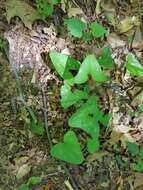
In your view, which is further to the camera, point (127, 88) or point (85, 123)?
point (127, 88)

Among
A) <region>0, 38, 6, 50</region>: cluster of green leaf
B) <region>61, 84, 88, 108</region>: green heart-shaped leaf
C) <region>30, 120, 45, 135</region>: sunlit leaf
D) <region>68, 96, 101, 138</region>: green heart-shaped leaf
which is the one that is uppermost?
<region>0, 38, 6, 50</region>: cluster of green leaf

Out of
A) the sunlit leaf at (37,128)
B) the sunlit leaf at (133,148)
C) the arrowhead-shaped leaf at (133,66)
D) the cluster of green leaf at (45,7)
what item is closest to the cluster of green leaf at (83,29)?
the cluster of green leaf at (45,7)

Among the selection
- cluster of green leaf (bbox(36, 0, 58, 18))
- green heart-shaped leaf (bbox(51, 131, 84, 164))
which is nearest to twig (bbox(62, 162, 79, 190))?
green heart-shaped leaf (bbox(51, 131, 84, 164))

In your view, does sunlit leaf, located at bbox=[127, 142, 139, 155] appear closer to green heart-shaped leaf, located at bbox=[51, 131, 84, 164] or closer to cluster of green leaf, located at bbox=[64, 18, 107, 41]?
green heart-shaped leaf, located at bbox=[51, 131, 84, 164]

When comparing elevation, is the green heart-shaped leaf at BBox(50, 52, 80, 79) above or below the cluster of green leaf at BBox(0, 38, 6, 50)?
below

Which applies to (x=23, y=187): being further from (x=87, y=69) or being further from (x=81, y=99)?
(x=87, y=69)

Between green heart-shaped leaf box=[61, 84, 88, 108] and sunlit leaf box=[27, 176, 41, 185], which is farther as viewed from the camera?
green heart-shaped leaf box=[61, 84, 88, 108]

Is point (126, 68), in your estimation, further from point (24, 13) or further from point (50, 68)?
point (24, 13)

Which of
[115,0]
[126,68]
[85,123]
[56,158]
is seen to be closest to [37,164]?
[56,158]
